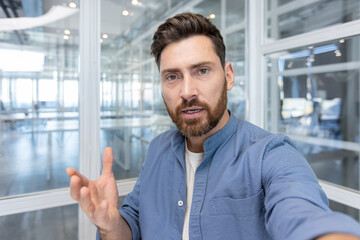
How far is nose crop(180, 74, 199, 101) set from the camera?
0.91 meters

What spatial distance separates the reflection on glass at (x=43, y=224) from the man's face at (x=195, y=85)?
4.46 feet

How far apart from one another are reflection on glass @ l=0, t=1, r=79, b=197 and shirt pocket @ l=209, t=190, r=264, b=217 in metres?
1.33

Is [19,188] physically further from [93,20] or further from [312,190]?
[312,190]

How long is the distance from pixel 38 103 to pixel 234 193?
1527mm

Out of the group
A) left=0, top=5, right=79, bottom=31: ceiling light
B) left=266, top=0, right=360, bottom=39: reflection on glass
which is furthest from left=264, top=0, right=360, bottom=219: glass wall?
left=0, top=5, right=79, bottom=31: ceiling light

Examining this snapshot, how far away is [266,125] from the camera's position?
2260 millimetres

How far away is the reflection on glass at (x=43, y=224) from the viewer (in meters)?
1.62

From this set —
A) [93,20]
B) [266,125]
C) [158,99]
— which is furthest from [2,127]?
[266,125]

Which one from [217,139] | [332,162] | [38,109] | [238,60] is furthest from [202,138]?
[332,162]

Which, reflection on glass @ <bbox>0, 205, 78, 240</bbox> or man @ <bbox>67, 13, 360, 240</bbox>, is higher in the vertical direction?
man @ <bbox>67, 13, 360, 240</bbox>

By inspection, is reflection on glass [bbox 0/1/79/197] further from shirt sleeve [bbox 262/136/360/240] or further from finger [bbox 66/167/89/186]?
shirt sleeve [bbox 262/136/360/240]

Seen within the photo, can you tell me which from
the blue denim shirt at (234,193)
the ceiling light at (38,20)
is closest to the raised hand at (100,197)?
the blue denim shirt at (234,193)

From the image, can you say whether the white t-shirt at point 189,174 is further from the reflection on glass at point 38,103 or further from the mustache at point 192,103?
the reflection on glass at point 38,103

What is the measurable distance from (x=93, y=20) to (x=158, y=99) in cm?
79
